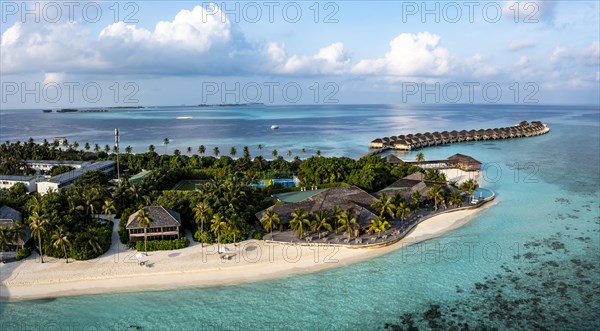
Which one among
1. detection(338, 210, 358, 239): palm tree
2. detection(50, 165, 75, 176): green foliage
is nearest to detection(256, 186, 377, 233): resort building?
detection(338, 210, 358, 239): palm tree

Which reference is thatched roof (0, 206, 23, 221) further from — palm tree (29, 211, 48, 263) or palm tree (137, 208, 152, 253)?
palm tree (137, 208, 152, 253)

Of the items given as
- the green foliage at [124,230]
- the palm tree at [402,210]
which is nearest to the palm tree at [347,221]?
the palm tree at [402,210]

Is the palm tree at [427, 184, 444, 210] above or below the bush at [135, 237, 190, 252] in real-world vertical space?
above

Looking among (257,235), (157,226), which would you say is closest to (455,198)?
(257,235)

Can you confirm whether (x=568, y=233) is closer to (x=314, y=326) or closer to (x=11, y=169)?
(x=314, y=326)

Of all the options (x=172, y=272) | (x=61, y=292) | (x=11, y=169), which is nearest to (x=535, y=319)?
A: (x=172, y=272)

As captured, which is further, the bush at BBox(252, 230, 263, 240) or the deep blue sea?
the bush at BBox(252, 230, 263, 240)

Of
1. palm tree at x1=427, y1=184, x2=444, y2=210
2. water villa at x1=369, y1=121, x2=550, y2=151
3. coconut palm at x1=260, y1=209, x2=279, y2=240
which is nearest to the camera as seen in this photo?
coconut palm at x1=260, y1=209, x2=279, y2=240
